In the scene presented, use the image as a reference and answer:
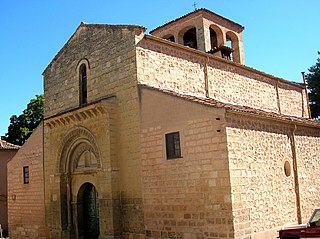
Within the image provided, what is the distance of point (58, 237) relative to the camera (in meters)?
15.2

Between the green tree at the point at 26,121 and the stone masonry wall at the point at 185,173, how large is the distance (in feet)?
92.0

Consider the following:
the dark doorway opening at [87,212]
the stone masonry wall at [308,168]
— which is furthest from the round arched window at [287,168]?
the dark doorway opening at [87,212]

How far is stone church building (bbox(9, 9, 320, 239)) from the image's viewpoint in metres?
10.6

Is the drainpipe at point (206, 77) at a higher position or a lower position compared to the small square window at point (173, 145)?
→ higher

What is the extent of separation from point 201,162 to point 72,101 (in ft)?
24.1

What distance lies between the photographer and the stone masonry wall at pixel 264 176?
10414mm

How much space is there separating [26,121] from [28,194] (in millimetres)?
21483

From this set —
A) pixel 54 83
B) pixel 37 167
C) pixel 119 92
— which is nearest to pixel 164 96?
pixel 119 92

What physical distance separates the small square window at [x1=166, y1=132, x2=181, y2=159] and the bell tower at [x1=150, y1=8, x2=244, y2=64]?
8165mm

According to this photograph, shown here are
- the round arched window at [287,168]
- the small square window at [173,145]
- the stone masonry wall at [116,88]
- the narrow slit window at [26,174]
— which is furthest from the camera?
the narrow slit window at [26,174]

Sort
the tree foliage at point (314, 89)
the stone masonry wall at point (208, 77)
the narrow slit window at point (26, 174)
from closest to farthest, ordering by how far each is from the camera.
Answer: the stone masonry wall at point (208, 77) < the narrow slit window at point (26, 174) < the tree foliage at point (314, 89)

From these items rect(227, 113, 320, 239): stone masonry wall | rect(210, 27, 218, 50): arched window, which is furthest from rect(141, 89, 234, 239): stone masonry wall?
rect(210, 27, 218, 50): arched window

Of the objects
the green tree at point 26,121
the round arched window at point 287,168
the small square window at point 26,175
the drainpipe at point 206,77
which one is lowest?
the round arched window at point 287,168

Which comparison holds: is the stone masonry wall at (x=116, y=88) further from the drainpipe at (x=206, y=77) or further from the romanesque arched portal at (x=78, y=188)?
the drainpipe at (x=206, y=77)
